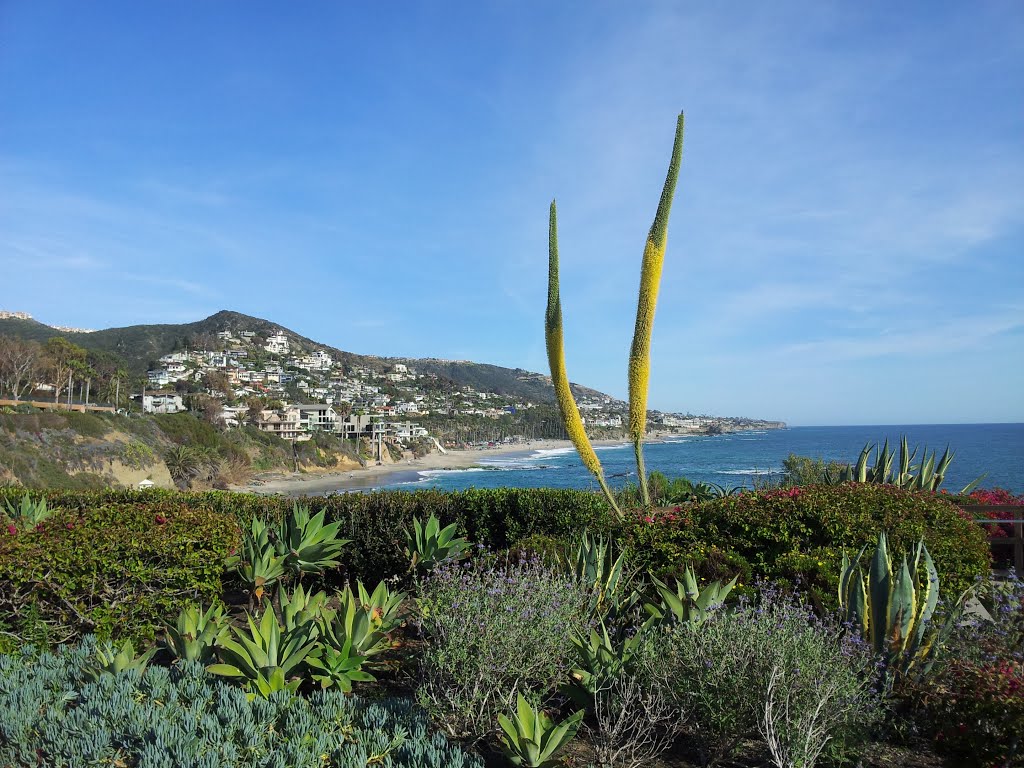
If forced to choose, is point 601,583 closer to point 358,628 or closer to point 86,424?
point 358,628

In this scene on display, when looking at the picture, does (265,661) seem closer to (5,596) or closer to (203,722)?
(203,722)

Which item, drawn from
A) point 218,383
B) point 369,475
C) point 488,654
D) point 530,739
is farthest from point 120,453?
point 218,383

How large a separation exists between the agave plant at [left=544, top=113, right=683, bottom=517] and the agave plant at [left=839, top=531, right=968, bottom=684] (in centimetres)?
379

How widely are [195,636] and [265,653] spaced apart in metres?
0.74

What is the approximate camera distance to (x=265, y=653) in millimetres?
3438

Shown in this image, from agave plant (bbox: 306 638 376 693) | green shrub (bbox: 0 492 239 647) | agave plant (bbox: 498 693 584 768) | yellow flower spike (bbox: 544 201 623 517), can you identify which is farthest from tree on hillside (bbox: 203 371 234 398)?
agave plant (bbox: 498 693 584 768)

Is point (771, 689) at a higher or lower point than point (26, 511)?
higher

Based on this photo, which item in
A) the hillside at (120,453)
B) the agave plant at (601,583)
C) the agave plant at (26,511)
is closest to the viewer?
the agave plant at (601,583)

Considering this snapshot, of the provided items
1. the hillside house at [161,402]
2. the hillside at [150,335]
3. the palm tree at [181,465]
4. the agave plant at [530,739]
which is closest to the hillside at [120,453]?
the palm tree at [181,465]

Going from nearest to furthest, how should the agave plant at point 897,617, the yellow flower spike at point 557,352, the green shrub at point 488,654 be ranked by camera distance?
the green shrub at point 488,654 < the agave plant at point 897,617 < the yellow flower spike at point 557,352

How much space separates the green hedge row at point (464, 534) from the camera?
4.64 m

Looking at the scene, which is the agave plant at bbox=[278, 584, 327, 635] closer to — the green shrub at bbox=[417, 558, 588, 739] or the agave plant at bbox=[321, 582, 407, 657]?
the agave plant at bbox=[321, 582, 407, 657]

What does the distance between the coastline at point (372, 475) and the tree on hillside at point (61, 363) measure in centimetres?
2717

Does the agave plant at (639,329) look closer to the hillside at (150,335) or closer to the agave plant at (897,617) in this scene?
the agave plant at (897,617)
